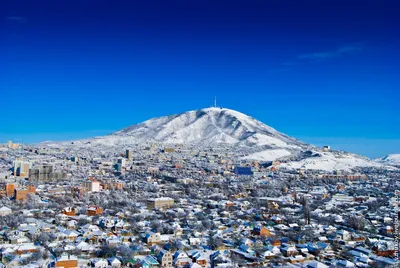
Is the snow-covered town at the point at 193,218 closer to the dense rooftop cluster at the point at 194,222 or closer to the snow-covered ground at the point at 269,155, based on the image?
the dense rooftop cluster at the point at 194,222

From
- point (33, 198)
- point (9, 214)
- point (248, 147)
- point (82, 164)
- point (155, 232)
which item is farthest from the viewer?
point (248, 147)

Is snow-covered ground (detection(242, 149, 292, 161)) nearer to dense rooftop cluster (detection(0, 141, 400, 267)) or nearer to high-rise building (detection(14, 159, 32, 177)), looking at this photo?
dense rooftop cluster (detection(0, 141, 400, 267))

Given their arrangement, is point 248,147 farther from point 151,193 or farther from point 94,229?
point 94,229

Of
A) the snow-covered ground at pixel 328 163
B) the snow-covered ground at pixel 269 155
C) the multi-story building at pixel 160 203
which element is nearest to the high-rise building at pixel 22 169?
the multi-story building at pixel 160 203

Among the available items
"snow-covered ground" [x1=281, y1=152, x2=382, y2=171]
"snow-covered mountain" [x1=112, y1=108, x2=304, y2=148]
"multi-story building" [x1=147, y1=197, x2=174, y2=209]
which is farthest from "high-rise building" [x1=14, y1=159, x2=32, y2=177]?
"snow-covered mountain" [x1=112, y1=108, x2=304, y2=148]

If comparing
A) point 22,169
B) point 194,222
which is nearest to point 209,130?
point 22,169

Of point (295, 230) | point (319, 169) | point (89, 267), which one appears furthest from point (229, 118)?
point (89, 267)
